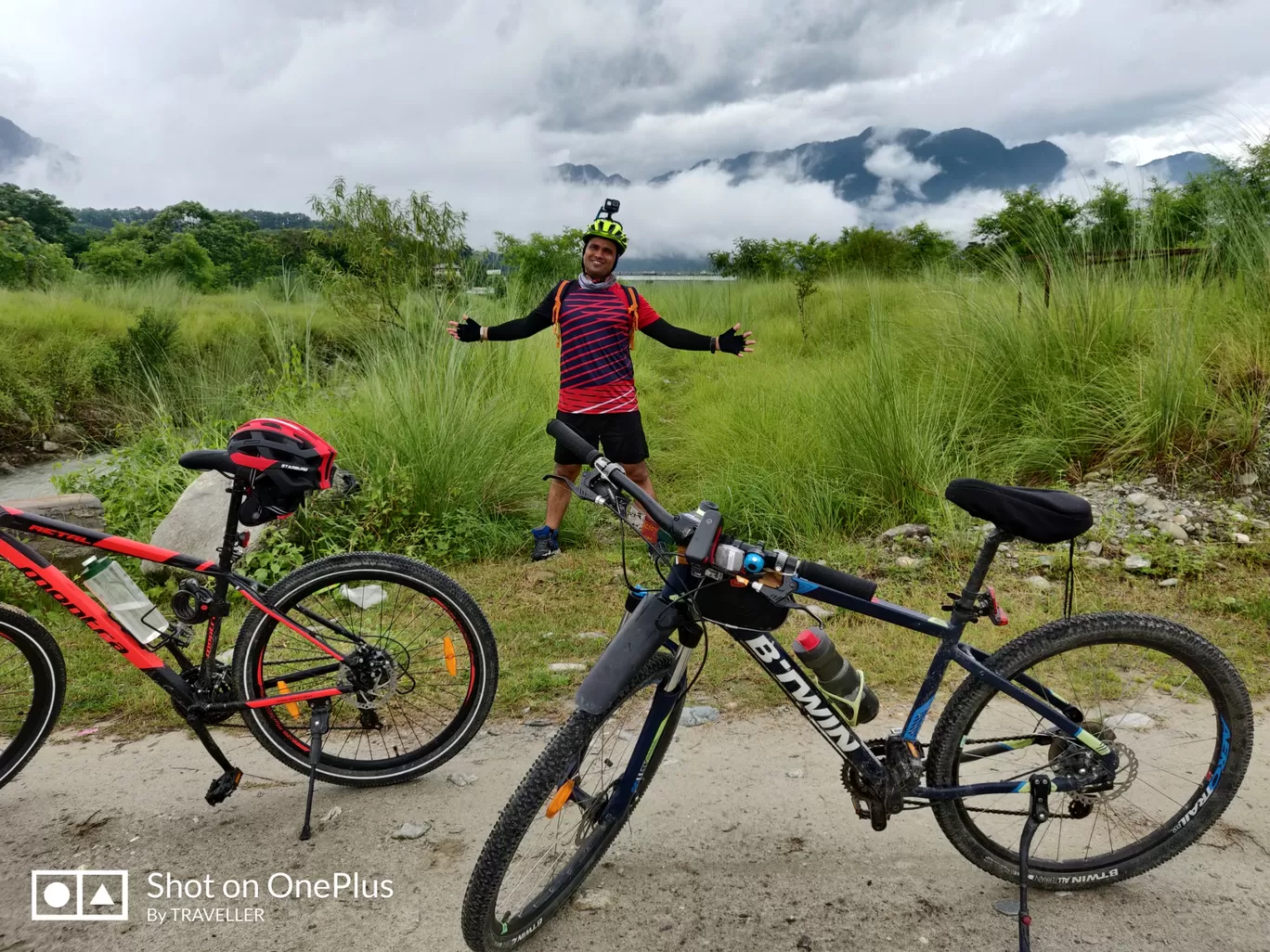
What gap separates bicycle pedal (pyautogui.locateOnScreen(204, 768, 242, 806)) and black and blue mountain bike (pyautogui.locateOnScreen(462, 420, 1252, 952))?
1.15 metres

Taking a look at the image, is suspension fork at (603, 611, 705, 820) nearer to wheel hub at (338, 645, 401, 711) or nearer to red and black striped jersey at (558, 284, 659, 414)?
wheel hub at (338, 645, 401, 711)

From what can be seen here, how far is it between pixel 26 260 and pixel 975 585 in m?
18.7

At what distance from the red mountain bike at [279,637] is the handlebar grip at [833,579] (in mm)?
1293

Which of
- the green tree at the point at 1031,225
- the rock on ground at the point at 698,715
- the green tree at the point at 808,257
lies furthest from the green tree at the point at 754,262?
the rock on ground at the point at 698,715

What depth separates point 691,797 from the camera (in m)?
2.64

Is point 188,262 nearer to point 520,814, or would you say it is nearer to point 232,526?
point 232,526

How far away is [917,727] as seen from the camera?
2.08 meters

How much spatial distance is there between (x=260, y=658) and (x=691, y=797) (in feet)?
5.01

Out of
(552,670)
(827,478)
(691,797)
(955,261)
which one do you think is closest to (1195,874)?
(691,797)

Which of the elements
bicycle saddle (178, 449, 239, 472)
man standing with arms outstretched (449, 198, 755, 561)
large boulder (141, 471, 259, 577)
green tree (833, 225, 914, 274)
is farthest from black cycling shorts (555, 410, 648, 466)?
green tree (833, 225, 914, 274)

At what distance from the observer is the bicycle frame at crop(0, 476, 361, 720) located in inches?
93.7

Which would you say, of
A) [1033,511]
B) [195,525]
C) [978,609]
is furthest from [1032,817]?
[195,525]

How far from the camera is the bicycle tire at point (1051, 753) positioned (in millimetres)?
1941

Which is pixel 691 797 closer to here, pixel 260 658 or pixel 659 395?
pixel 260 658
